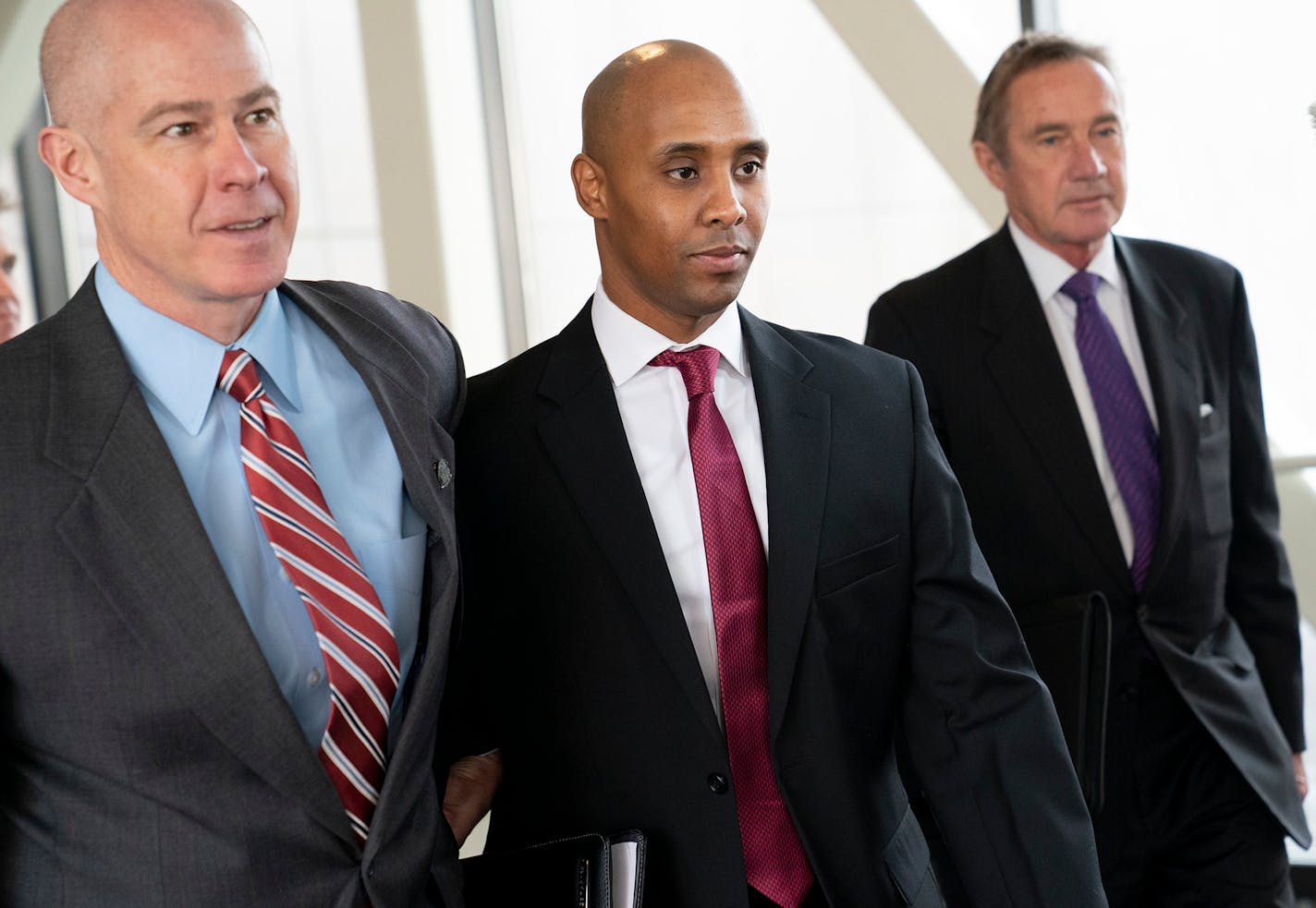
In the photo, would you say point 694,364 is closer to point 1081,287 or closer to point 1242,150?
point 1081,287

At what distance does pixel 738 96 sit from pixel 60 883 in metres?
1.29

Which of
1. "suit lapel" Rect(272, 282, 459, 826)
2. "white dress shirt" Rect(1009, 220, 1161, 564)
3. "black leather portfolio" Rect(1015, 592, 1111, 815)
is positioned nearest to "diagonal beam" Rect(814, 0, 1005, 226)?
"white dress shirt" Rect(1009, 220, 1161, 564)

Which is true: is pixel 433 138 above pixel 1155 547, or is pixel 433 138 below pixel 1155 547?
above

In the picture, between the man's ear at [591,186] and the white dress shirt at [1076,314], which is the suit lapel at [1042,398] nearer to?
the white dress shirt at [1076,314]

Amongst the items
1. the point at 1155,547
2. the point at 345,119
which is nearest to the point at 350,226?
the point at 345,119

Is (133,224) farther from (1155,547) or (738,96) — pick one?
(1155,547)

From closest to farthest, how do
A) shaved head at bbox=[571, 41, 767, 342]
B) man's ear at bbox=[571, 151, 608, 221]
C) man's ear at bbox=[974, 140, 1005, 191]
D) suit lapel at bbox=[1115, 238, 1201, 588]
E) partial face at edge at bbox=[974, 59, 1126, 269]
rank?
shaved head at bbox=[571, 41, 767, 342] → man's ear at bbox=[571, 151, 608, 221] → suit lapel at bbox=[1115, 238, 1201, 588] → partial face at edge at bbox=[974, 59, 1126, 269] → man's ear at bbox=[974, 140, 1005, 191]

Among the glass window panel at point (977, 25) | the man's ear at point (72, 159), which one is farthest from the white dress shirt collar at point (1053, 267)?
the man's ear at point (72, 159)

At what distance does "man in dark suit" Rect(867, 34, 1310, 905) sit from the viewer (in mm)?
2869

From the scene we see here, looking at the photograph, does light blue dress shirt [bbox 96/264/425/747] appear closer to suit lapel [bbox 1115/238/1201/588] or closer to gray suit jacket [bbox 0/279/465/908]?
gray suit jacket [bbox 0/279/465/908]

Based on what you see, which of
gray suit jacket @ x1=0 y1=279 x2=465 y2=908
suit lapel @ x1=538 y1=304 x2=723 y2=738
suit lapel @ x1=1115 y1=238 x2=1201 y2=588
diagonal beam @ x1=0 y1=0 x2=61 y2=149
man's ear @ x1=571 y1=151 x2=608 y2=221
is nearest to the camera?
gray suit jacket @ x1=0 y1=279 x2=465 y2=908

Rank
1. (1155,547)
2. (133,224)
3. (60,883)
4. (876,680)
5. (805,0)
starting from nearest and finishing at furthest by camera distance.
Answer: (60,883) < (133,224) < (876,680) < (1155,547) < (805,0)

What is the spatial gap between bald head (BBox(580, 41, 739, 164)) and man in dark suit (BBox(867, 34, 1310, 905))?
110cm

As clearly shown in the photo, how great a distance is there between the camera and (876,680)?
205 cm
